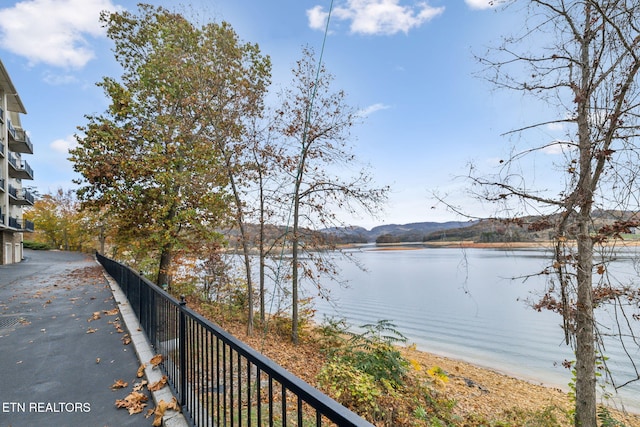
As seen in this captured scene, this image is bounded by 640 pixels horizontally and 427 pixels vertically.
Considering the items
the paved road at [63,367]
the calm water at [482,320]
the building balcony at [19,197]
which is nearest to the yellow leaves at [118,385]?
the paved road at [63,367]

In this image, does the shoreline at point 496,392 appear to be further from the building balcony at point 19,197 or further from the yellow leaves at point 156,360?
the building balcony at point 19,197

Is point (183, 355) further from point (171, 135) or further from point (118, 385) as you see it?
point (171, 135)

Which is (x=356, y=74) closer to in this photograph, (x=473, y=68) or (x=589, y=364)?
(x=473, y=68)

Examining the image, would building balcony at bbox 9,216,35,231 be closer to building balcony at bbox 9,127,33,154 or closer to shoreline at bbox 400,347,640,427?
building balcony at bbox 9,127,33,154

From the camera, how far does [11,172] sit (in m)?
27.2

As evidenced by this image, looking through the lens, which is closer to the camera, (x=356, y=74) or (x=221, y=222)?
(x=356, y=74)

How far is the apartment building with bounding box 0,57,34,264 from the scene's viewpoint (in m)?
23.1

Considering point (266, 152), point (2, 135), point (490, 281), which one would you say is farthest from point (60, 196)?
point (490, 281)

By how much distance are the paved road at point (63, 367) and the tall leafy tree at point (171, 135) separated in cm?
325

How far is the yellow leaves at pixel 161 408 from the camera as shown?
2798 millimetres

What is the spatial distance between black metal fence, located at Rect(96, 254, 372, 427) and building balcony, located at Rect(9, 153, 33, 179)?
99.0ft

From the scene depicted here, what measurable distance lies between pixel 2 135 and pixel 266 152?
86.7 feet

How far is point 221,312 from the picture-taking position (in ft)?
34.4

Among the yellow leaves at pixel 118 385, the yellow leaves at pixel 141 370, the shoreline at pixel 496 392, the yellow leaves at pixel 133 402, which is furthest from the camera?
the shoreline at pixel 496 392
